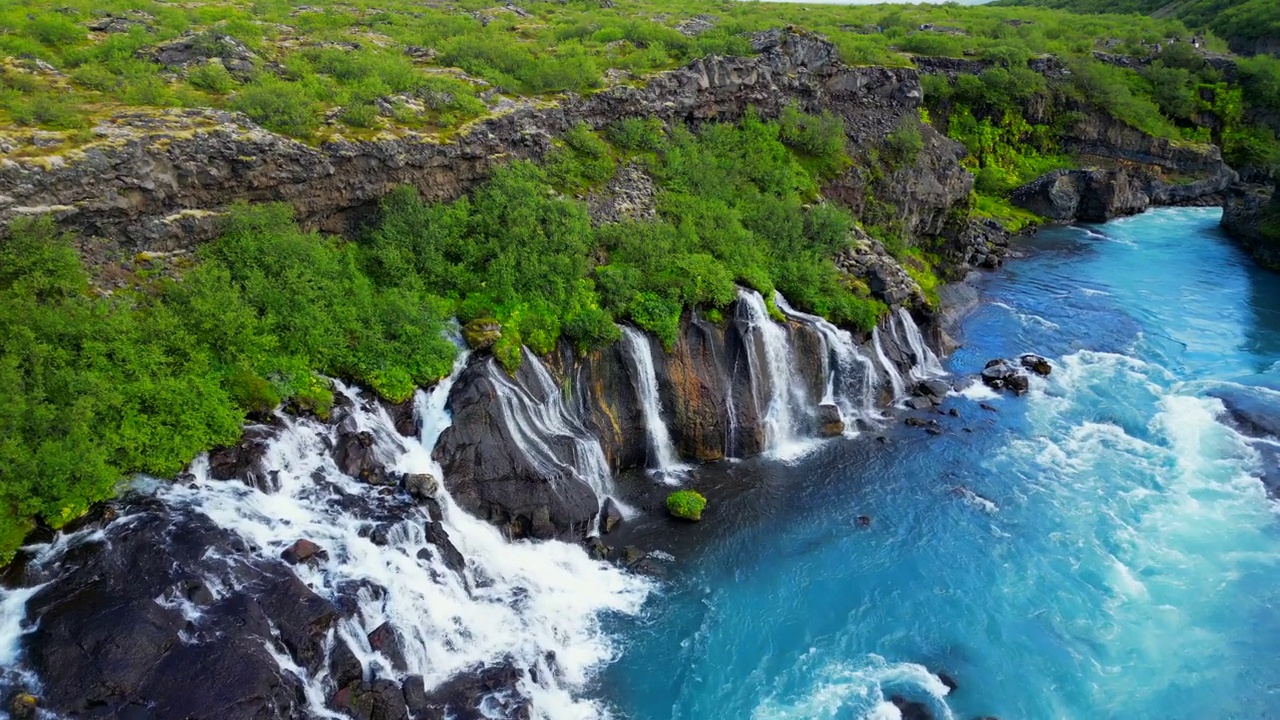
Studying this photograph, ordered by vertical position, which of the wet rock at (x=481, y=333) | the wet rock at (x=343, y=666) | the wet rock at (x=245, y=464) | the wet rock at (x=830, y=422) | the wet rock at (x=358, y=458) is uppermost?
the wet rock at (x=481, y=333)

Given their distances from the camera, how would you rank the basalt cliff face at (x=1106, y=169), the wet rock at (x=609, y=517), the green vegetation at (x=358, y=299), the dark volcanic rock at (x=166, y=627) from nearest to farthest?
1. the dark volcanic rock at (x=166, y=627)
2. the green vegetation at (x=358, y=299)
3. the wet rock at (x=609, y=517)
4. the basalt cliff face at (x=1106, y=169)

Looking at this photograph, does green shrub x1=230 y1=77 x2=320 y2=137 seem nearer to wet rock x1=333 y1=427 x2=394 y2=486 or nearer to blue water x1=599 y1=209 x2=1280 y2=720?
wet rock x1=333 y1=427 x2=394 y2=486

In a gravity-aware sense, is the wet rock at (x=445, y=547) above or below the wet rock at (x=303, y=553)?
below

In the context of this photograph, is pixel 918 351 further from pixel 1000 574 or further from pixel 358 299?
pixel 358 299

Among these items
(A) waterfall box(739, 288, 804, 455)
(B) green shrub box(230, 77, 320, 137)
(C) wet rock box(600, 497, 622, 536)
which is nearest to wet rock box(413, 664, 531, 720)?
(C) wet rock box(600, 497, 622, 536)

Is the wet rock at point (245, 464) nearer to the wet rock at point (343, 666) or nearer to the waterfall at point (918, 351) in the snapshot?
the wet rock at point (343, 666)

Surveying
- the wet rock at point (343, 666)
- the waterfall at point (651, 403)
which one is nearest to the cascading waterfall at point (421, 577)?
the wet rock at point (343, 666)

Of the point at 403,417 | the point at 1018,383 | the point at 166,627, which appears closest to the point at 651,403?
the point at 403,417
